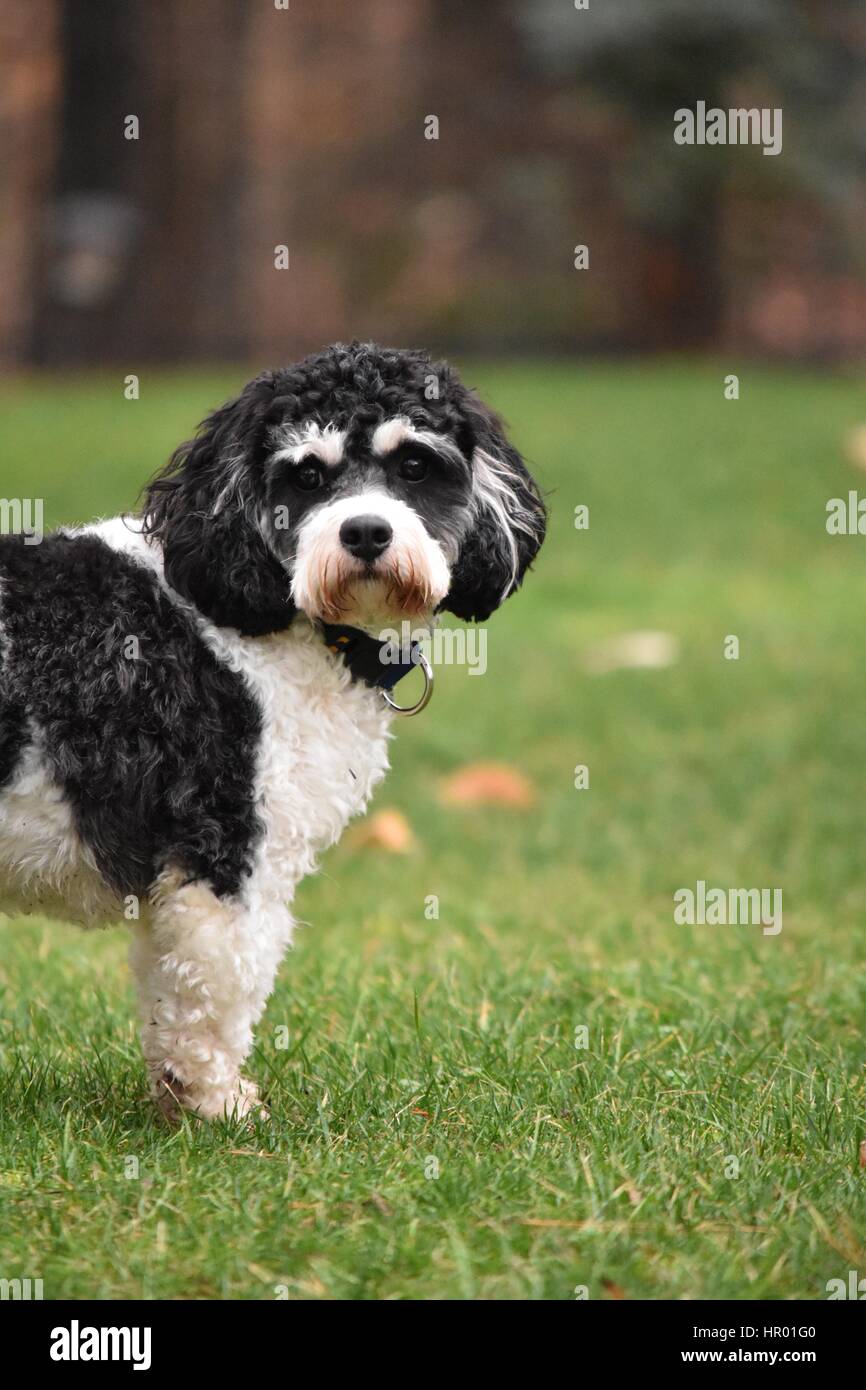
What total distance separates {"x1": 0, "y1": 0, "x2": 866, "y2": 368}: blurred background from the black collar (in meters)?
12.1

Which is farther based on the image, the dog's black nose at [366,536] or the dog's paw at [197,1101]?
the dog's paw at [197,1101]

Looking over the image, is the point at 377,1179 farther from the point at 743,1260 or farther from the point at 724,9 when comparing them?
the point at 724,9

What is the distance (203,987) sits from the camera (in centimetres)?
350

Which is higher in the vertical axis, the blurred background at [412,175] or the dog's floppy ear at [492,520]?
the blurred background at [412,175]

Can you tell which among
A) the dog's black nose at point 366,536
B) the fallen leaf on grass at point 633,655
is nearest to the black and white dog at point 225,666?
the dog's black nose at point 366,536

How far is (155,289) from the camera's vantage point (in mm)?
15828

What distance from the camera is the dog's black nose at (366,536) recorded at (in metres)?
3.31

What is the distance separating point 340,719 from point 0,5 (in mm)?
12637

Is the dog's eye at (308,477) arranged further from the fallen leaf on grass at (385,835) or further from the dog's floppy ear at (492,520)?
the fallen leaf on grass at (385,835)

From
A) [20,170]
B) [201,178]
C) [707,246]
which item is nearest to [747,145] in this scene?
[707,246]

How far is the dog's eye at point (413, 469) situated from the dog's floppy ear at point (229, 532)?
0.30 meters

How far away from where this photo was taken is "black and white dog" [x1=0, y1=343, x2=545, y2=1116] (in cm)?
338

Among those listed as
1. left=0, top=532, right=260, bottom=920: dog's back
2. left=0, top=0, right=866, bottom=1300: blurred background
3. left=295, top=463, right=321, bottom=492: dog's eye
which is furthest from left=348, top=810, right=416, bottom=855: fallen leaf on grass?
left=295, top=463, right=321, bottom=492: dog's eye

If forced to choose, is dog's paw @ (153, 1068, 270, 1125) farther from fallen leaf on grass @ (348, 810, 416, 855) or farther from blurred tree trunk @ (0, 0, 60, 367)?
blurred tree trunk @ (0, 0, 60, 367)
